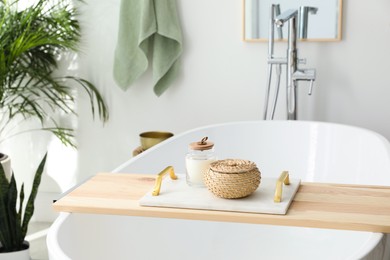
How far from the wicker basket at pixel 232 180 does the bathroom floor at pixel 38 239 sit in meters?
1.80

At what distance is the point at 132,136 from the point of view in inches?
159

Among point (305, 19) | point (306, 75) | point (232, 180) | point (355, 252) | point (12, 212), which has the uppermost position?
point (305, 19)

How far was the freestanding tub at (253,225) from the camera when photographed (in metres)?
2.06

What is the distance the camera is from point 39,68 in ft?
12.9

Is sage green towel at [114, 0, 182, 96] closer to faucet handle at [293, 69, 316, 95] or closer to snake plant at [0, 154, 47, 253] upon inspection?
faucet handle at [293, 69, 316, 95]

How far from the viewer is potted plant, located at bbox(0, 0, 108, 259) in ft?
12.1

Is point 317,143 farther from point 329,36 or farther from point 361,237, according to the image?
point 361,237

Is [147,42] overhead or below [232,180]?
overhead

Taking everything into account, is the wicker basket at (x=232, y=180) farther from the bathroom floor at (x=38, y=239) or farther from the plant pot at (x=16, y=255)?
the bathroom floor at (x=38, y=239)

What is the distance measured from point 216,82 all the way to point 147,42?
426 mm

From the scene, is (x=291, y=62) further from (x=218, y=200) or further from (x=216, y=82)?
(x=218, y=200)

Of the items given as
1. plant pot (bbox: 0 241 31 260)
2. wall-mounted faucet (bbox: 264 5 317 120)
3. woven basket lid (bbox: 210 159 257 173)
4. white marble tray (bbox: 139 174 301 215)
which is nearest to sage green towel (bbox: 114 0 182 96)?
wall-mounted faucet (bbox: 264 5 317 120)

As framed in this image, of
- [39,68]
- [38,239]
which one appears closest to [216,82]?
[39,68]

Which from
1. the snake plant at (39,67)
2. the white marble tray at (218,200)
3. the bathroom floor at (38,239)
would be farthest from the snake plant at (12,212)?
the white marble tray at (218,200)
